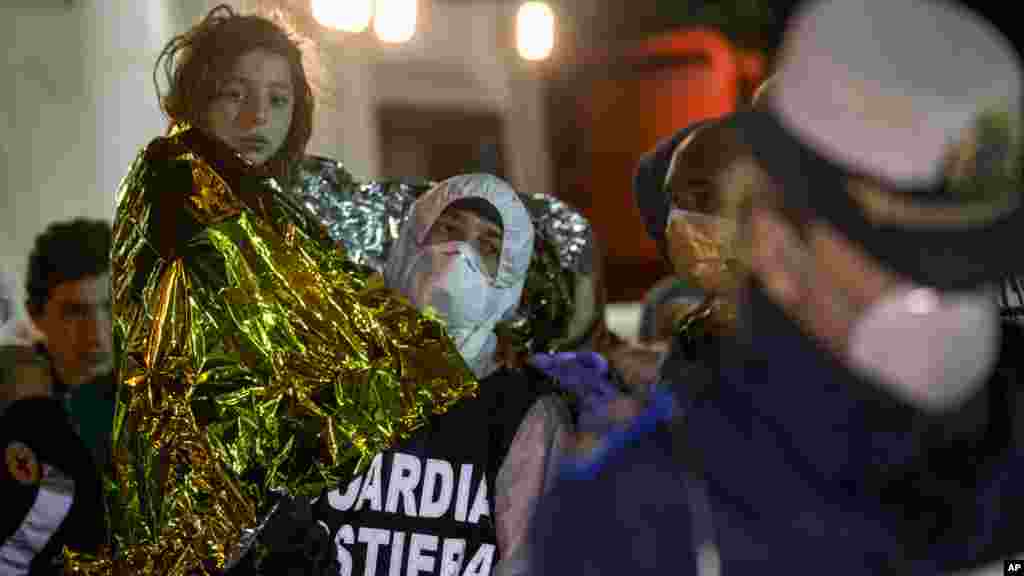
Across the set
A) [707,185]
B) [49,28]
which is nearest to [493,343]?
[707,185]

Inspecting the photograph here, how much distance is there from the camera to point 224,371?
90.6 inches

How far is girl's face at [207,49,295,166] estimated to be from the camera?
2666 mm

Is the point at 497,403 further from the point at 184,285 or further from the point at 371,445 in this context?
the point at 184,285

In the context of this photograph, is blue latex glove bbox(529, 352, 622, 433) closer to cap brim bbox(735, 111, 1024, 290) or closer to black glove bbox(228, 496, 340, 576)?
black glove bbox(228, 496, 340, 576)

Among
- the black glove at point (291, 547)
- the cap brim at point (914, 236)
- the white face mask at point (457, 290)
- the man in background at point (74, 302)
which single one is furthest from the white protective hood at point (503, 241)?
the cap brim at point (914, 236)

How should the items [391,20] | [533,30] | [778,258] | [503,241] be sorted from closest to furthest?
[778,258] → [503,241] → [391,20] → [533,30]

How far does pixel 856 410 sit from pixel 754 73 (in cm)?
918

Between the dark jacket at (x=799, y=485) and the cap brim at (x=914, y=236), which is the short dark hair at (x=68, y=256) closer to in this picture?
the dark jacket at (x=799, y=485)

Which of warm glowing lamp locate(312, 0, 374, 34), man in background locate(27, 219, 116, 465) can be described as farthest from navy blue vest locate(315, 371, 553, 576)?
man in background locate(27, 219, 116, 465)

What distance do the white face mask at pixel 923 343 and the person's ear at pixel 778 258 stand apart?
0.09 m

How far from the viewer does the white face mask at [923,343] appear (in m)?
1.22

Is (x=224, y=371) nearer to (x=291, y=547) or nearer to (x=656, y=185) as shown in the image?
(x=291, y=547)

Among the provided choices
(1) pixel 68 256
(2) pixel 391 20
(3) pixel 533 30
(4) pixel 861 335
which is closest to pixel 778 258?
(4) pixel 861 335

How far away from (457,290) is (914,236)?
5.21 feet
